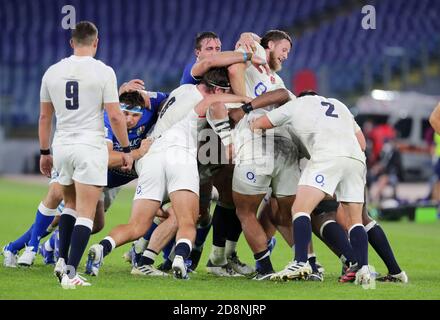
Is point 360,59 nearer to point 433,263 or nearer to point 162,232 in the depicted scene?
point 433,263

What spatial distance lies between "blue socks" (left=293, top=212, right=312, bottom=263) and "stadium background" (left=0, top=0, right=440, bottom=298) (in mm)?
16483

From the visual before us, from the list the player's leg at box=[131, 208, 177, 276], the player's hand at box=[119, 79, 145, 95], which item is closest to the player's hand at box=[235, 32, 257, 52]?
the player's hand at box=[119, 79, 145, 95]

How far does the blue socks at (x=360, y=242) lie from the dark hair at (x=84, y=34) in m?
2.60

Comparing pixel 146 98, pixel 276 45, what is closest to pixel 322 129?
pixel 276 45

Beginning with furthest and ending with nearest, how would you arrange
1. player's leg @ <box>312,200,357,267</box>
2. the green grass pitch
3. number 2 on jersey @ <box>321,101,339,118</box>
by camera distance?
player's leg @ <box>312,200,357,267</box>
number 2 on jersey @ <box>321,101,339,118</box>
the green grass pitch

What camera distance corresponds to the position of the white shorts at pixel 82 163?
7367 mm

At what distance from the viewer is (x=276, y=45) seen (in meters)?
8.75

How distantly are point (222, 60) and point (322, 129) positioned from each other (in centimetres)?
107

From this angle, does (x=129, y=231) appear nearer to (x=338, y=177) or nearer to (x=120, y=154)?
(x=120, y=154)

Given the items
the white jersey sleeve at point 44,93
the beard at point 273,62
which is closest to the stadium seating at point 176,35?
the beard at point 273,62

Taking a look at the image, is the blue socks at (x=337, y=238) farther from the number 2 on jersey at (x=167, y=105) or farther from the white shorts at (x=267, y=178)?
the number 2 on jersey at (x=167, y=105)

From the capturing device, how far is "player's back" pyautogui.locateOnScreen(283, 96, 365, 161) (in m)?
7.94

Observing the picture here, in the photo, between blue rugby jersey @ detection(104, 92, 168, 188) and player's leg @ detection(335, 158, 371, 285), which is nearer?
player's leg @ detection(335, 158, 371, 285)

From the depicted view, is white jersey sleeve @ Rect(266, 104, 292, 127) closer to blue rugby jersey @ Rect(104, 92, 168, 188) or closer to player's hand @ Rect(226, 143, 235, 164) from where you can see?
player's hand @ Rect(226, 143, 235, 164)
